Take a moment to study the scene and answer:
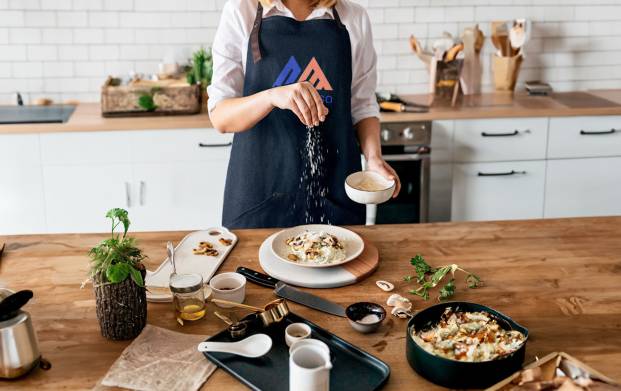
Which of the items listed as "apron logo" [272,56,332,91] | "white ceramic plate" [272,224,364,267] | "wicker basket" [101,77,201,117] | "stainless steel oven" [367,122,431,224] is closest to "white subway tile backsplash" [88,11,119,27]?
"wicker basket" [101,77,201,117]

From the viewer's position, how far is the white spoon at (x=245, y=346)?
166 centimetres

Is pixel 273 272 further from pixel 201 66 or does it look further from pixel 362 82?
pixel 201 66

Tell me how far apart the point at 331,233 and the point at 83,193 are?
2.21 meters

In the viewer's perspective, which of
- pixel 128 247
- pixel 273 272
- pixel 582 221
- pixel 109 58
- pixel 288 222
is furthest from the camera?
pixel 109 58

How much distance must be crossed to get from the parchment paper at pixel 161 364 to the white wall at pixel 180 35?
3.09 meters

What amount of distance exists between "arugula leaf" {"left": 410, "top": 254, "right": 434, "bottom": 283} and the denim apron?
65 centimetres

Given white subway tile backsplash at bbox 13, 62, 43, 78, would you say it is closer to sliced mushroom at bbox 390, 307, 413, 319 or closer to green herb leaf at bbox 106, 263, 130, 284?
green herb leaf at bbox 106, 263, 130, 284

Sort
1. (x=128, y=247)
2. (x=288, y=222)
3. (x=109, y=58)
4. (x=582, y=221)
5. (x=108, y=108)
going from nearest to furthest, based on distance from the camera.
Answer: (x=128, y=247) < (x=582, y=221) < (x=288, y=222) < (x=108, y=108) < (x=109, y=58)

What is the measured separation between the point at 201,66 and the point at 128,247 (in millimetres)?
2705

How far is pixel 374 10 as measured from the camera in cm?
458

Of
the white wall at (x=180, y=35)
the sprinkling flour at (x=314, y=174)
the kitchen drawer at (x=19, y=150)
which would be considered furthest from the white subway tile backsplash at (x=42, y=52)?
the sprinkling flour at (x=314, y=174)

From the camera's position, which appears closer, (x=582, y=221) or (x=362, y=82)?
(x=582, y=221)

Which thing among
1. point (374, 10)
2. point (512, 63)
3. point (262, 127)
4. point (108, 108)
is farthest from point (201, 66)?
point (512, 63)

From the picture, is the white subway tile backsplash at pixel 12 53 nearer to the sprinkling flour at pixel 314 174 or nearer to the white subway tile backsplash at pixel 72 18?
the white subway tile backsplash at pixel 72 18
